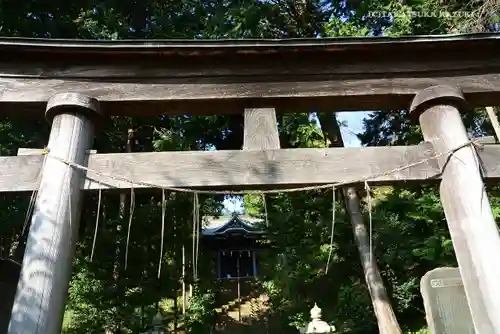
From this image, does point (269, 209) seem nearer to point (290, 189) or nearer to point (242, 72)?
point (242, 72)

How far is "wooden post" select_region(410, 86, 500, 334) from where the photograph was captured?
2.86m

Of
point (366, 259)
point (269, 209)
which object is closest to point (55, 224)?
point (366, 259)

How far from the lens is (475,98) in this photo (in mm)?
3689

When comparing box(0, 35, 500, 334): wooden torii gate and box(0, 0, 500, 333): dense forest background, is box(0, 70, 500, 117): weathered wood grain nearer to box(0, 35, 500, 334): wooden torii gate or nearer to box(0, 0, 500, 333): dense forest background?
box(0, 35, 500, 334): wooden torii gate

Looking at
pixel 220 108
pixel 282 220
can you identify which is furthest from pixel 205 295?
pixel 220 108

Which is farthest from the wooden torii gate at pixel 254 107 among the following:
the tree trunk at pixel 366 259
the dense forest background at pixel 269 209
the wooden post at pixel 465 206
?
the dense forest background at pixel 269 209

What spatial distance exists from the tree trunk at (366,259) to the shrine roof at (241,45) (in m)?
4.79

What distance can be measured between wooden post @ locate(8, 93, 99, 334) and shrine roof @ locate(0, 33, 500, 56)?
16.6 inches

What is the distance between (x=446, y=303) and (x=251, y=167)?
1.71 metres

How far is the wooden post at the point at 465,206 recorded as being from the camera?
2.86m

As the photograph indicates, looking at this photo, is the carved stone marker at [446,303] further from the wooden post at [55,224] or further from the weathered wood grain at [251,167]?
the wooden post at [55,224]

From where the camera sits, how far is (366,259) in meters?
8.59

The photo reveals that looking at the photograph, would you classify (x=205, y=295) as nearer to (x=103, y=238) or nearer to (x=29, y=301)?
(x=103, y=238)

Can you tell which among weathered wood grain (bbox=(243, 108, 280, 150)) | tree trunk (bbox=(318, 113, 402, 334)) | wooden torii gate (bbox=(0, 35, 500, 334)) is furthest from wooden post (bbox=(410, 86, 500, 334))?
tree trunk (bbox=(318, 113, 402, 334))
